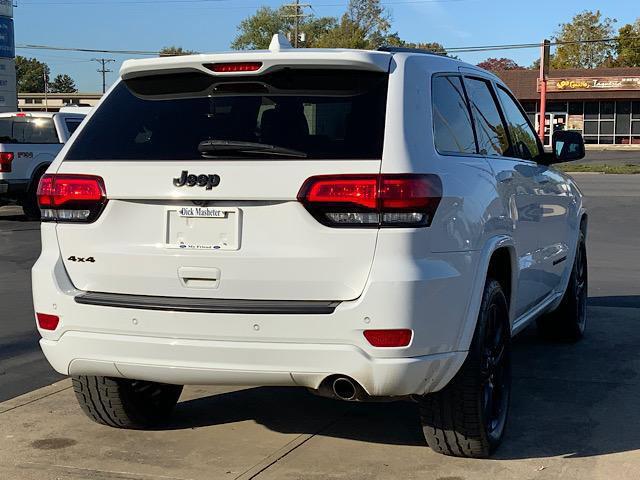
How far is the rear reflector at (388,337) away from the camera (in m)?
3.91

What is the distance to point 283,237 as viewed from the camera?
4.02 meters

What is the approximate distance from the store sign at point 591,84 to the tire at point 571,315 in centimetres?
5630

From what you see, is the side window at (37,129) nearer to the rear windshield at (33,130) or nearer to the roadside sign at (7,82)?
the rear windshield at (33,130)

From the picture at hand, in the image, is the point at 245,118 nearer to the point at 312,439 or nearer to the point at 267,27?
the point at 312,439

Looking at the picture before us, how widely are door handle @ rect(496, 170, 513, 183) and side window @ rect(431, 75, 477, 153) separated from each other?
0.23 metres

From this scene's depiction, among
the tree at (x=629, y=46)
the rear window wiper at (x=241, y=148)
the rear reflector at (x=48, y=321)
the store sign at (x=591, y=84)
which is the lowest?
the rear reflector at (x=48, y=321)

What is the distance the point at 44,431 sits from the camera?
5156mm

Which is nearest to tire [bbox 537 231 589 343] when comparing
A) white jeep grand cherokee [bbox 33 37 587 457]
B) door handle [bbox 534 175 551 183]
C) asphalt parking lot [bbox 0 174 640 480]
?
asphalt parking lot [bbox 0 174 640 480]

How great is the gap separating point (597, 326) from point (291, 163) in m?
4.61

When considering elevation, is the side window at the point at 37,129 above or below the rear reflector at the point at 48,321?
above

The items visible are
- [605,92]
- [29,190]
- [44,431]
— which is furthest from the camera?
[605,92]

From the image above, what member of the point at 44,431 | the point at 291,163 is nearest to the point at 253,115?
the point at 291,163

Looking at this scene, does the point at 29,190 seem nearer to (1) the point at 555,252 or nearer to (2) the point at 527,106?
(1) the point at 555,252

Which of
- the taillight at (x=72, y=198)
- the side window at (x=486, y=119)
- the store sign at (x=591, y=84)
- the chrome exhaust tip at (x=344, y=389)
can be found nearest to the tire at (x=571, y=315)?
the side window at (x=486, y=119)
